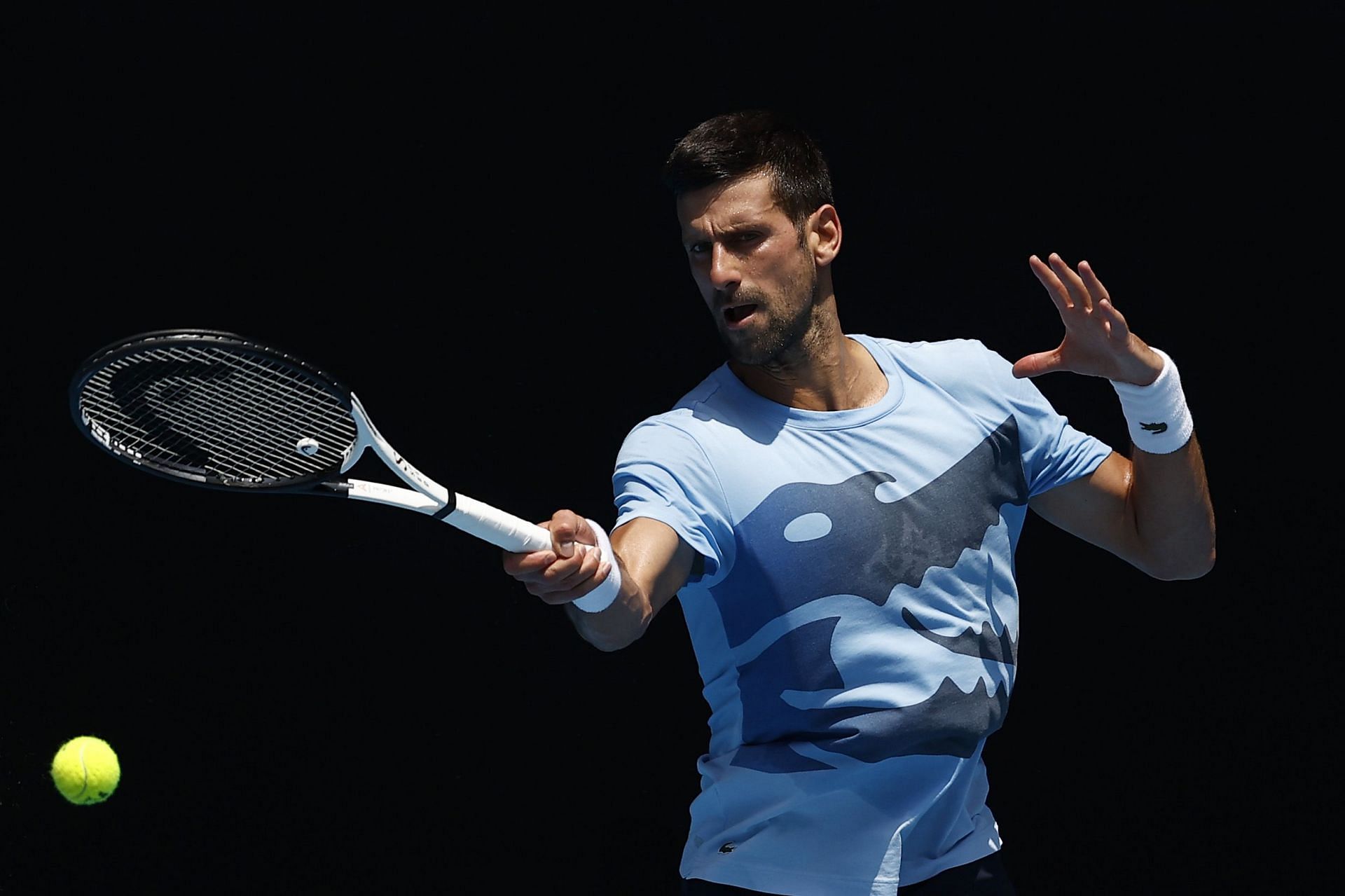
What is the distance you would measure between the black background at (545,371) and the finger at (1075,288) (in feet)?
3.67

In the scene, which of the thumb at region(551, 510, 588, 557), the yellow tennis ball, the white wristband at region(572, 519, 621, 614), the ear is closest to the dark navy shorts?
the white wristband at region(572, 519, 621, 614)

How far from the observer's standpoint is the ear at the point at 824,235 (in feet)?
8.95

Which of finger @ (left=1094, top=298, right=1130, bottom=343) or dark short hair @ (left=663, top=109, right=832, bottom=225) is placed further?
dark short hair @ (left=663, top=109, right=832, bottom=225)

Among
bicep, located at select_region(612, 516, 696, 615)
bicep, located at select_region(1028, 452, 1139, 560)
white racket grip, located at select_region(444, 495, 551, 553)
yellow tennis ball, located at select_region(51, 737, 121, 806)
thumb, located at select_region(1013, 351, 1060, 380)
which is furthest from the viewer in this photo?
yellow tennis ball, located at select_region(51, 737, 121, 806)

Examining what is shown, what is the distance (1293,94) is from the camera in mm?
3500

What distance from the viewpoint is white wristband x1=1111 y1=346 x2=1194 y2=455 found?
2.49 metres

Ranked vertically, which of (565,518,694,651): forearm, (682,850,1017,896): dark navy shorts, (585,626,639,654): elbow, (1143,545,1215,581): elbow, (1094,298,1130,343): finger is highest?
(1094,298,1130,343): finger

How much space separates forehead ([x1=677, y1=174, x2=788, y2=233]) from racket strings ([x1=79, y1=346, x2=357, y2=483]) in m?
0.70

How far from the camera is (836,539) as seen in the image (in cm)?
242

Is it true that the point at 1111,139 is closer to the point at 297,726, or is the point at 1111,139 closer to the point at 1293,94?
the point at 1293,94

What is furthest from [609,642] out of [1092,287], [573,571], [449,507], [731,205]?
[1092,287]

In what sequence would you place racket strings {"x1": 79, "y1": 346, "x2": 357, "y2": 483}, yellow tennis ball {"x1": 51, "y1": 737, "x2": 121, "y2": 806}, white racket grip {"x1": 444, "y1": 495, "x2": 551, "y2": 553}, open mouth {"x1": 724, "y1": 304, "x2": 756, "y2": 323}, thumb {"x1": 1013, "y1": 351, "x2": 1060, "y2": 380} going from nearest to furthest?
1. white racket grip {"x1": 444, "y1": 495, "x2": 551, "y2": 553}
2. racket strings {"x1": 79, "y1": 346, "x2": 357, "y2": 483}
3. thumb {"x1": 1013, "y1": 351, "x2": 1060, "y2": 380}
4. open mouth {"x1": 724, "y1": 304, "x2": 756, "y2": 323}
5. yellow tennis ball {"x1": 51, "y1": 737, "x2": 121, "y2": 806}

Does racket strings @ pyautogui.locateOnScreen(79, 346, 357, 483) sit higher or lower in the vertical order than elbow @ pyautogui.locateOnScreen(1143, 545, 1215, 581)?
higher

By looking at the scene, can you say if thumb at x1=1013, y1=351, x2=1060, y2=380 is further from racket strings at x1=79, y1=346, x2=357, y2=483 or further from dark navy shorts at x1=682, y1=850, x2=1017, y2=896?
racket strings at x1=79, y1=346, x2=357, y2=483
